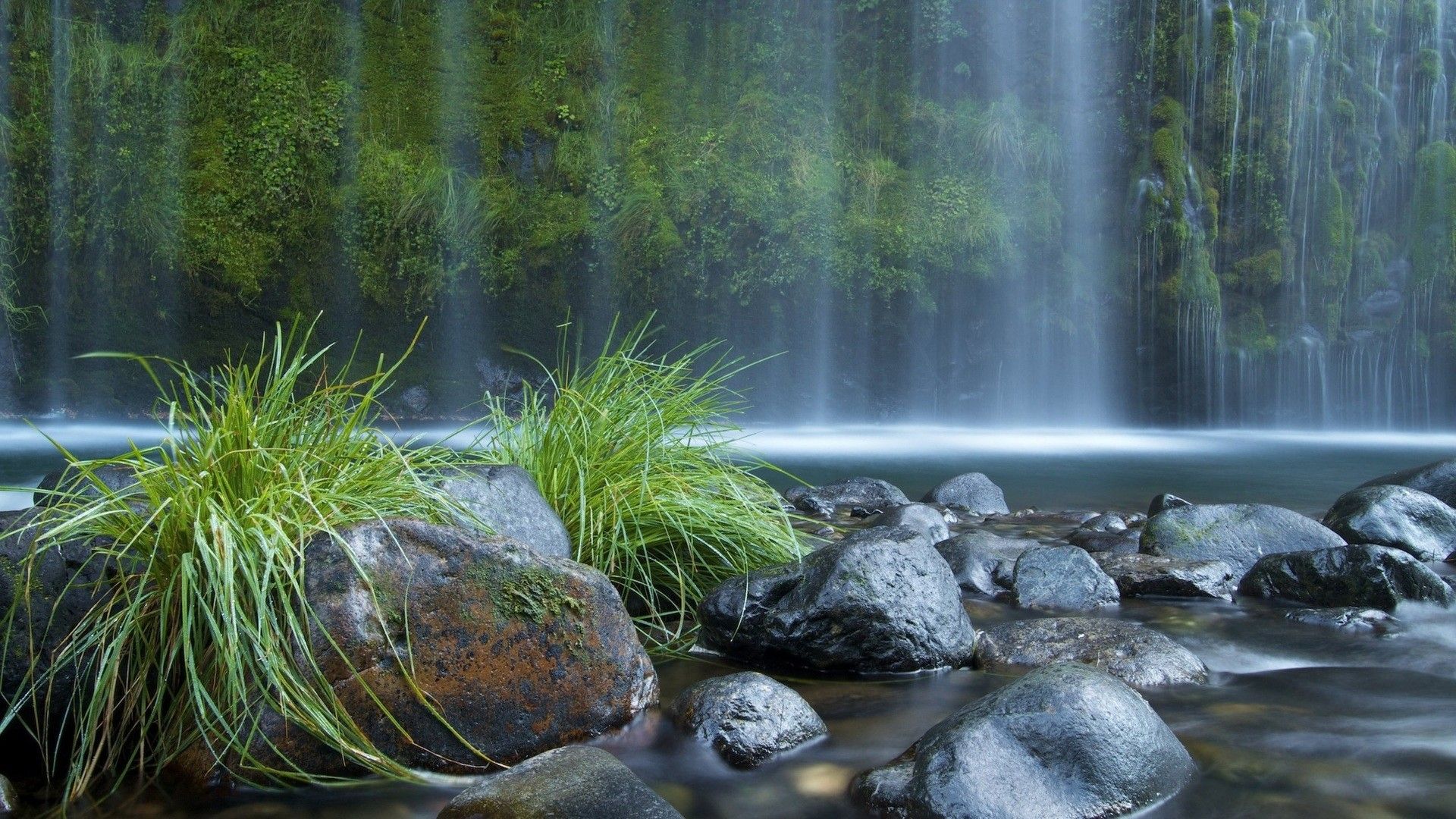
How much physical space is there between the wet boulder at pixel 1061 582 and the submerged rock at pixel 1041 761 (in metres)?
1.65

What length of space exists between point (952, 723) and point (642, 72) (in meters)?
12.6

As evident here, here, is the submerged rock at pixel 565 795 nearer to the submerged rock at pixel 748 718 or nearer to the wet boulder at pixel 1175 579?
the submerged rock at pixel 748 718

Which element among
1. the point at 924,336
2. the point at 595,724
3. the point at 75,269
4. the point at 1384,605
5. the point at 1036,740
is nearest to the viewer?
the point at 1036,740

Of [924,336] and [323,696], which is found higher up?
[924,336]

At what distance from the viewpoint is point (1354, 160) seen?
48.7 feet

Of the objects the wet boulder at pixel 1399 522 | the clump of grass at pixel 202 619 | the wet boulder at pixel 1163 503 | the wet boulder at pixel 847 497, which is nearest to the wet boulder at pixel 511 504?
the clump of grass at pixel 202 619

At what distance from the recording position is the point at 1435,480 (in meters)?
6.23

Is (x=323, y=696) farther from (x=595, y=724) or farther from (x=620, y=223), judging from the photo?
(x=620, y=223)

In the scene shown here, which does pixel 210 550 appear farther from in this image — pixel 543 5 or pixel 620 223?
pixel 543 5

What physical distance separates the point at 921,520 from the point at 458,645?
3196mm

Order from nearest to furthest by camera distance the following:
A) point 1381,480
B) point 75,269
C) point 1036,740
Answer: point 1036,740
point 1381,480
point 75,269

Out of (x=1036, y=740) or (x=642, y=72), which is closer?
(x=1036, y=740)

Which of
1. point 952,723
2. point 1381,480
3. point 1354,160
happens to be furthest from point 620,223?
point 952,723

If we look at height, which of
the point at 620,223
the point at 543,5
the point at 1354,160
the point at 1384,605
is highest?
the point at 543,5
